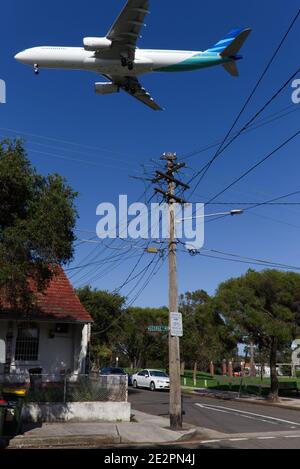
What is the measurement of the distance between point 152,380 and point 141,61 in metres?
27.3

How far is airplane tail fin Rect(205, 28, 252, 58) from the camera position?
15364 mm

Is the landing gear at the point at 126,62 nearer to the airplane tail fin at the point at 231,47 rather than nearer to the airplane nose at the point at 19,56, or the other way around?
the airplane tail fin at the point at 231,47

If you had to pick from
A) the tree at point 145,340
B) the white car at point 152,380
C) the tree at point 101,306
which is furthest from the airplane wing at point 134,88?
the tree at point 145,340

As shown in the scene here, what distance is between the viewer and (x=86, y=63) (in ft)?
49.9

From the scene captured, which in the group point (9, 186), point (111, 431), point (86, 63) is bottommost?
point (111, 431)

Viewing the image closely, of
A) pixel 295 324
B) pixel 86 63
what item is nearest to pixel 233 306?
pixel 295 324

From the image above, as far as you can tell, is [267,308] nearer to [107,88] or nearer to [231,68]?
[231,68]

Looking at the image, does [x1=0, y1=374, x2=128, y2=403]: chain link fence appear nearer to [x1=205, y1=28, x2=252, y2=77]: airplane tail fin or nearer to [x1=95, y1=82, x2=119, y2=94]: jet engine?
[x1=95, y1=82, x2=119, y2=94]: jet engine

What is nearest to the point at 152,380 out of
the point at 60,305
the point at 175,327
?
the point at 60,305

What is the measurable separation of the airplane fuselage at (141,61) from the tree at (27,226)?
288cm
